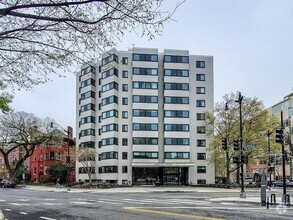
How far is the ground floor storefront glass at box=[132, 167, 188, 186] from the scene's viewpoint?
71500mm

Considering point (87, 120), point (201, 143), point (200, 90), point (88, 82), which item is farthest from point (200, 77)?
point (87, 120)

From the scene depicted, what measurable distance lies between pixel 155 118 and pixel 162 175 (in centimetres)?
1085

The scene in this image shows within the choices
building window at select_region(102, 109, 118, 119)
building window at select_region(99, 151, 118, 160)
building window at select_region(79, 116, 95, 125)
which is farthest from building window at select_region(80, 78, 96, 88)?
building window at select_region(99, 151, 118, 160)

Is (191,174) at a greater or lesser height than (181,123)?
lesser

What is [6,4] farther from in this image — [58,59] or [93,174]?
[93,174]

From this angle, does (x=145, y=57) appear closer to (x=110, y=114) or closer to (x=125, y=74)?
(x=125, y=74)

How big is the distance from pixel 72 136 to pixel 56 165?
29.6 meters

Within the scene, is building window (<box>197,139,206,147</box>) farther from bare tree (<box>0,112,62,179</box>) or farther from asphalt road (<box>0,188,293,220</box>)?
asphalt road (<box>0,188,293,220</box>)

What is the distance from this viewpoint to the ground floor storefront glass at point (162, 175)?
7150 centimetres

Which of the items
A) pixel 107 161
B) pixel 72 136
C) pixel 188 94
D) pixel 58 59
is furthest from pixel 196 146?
pixel 58 59

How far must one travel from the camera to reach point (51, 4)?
9.13m

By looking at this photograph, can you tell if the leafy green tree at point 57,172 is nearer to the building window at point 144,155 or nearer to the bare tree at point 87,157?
the bare tree at point 87,157

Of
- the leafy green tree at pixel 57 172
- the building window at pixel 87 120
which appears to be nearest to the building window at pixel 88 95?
the building window at pixel 87 120

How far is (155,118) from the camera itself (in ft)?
236
